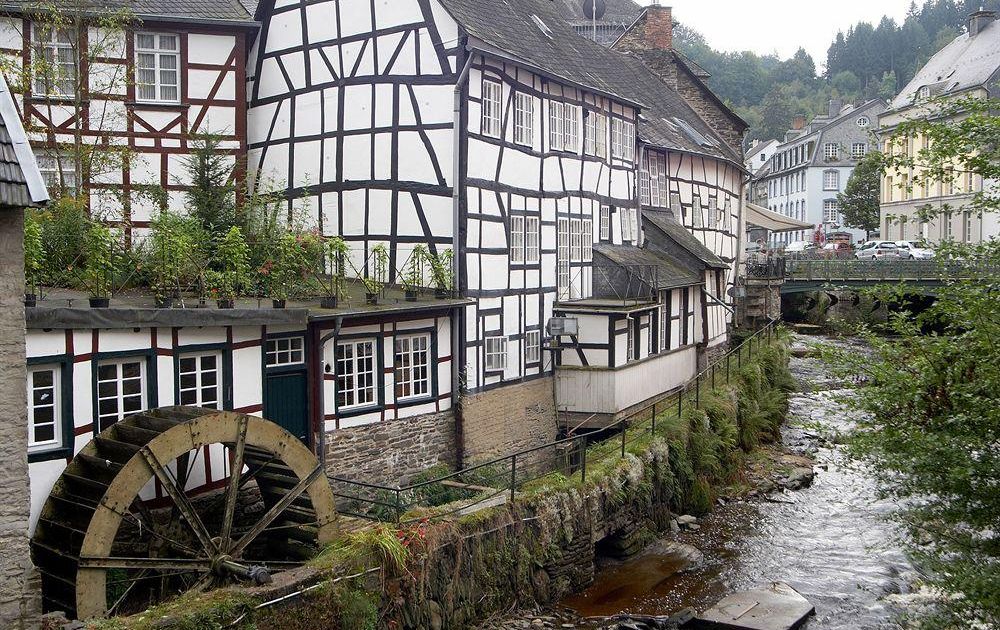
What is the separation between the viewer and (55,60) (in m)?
17.1

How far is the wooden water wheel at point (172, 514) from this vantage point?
33.2ft

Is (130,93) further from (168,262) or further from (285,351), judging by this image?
(285,351)

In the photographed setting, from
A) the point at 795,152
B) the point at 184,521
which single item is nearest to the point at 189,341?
the point at 184,521

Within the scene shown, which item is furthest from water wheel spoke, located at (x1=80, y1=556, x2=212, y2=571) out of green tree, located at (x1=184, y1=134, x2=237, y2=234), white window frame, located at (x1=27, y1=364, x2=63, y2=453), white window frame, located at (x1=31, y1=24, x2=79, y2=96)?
white window frame, located at (x1=31, y1=24, x2=79, y2=96)

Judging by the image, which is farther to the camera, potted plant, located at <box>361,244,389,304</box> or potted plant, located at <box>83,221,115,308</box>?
potted plant, located at <box>361,244,389,304</box>

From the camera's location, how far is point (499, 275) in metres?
18.2

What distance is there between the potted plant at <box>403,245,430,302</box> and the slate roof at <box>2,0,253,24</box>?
18.3 feet

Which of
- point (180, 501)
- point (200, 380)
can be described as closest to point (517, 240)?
point (200, 380)

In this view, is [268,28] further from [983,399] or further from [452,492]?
[983,399]

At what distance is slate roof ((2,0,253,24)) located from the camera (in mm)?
17453

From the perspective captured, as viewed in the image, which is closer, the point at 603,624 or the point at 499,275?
the point at 603,624

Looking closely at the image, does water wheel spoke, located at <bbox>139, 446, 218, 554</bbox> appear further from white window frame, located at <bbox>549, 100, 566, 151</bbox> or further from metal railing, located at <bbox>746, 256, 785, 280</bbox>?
metal railing, located at <bbox>746, 256, 785, 280</bbox>

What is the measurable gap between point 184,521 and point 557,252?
10.5m

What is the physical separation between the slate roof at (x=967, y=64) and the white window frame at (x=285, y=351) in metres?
38.0
